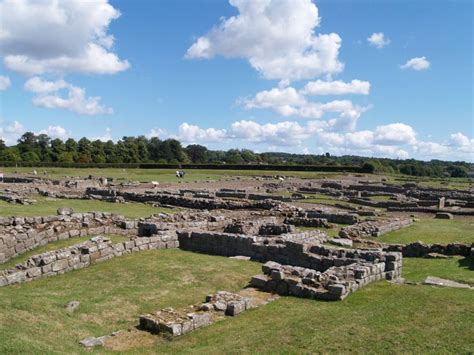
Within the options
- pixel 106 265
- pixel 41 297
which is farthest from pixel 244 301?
pixel 106 265

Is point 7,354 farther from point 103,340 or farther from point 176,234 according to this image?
point 176,234

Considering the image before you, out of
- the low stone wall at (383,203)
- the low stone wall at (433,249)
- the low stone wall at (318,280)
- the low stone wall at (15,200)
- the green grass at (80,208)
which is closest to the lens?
the low stone wall at (318,280)

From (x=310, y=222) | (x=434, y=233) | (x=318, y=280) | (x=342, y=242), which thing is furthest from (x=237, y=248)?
(x=434, y=233)

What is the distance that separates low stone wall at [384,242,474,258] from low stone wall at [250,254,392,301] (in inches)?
281

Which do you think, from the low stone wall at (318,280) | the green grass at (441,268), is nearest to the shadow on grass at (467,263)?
the green grass at (441,268)

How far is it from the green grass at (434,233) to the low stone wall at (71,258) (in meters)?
14.4

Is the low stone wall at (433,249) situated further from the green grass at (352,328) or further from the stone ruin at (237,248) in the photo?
the green grass at (352,328)

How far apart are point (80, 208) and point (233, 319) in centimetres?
2465

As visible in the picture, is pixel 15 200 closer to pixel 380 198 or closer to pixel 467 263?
pixel 467 263

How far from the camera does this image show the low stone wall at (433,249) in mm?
22047

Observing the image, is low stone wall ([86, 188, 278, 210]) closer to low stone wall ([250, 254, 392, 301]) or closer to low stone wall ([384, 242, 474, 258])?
low stone wall ([384, 242, 474, 258])

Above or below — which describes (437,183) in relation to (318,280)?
above

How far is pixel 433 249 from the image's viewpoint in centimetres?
2272

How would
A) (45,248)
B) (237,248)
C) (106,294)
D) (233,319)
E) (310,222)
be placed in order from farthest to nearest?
(310,222), (237,248), (45,248), (106,294), (233,319)
